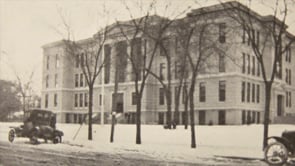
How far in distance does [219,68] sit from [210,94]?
1.15ft

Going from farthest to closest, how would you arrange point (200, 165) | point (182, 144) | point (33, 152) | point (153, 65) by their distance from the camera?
point (33, 152) < point (153, 65) < point (182, 144) < point (200, 165)

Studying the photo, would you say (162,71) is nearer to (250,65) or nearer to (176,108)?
(176,108)

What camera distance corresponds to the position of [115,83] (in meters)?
4.87

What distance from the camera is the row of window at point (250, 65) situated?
363 centimetres

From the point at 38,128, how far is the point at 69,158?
0.89 metres

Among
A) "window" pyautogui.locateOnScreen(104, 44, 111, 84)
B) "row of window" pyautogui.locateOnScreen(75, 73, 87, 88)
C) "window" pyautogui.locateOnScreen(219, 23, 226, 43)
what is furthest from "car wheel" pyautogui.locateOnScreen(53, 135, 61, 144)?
"window" pyautogui.locateOnScreen(219, 23, 226, 43)

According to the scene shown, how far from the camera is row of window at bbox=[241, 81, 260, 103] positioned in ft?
11.9

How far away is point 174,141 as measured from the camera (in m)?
4.08

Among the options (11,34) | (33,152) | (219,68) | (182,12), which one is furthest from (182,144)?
(11,34)

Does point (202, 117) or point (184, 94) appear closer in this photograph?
point (202, 117)

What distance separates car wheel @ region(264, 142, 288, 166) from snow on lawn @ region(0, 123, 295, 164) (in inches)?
2.5

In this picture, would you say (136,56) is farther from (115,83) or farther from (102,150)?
(102,150)

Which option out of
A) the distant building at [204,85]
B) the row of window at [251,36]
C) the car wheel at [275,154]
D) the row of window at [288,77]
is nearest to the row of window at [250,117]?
the distant building at [204,85]

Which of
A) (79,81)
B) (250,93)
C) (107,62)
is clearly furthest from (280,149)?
(79,81)
